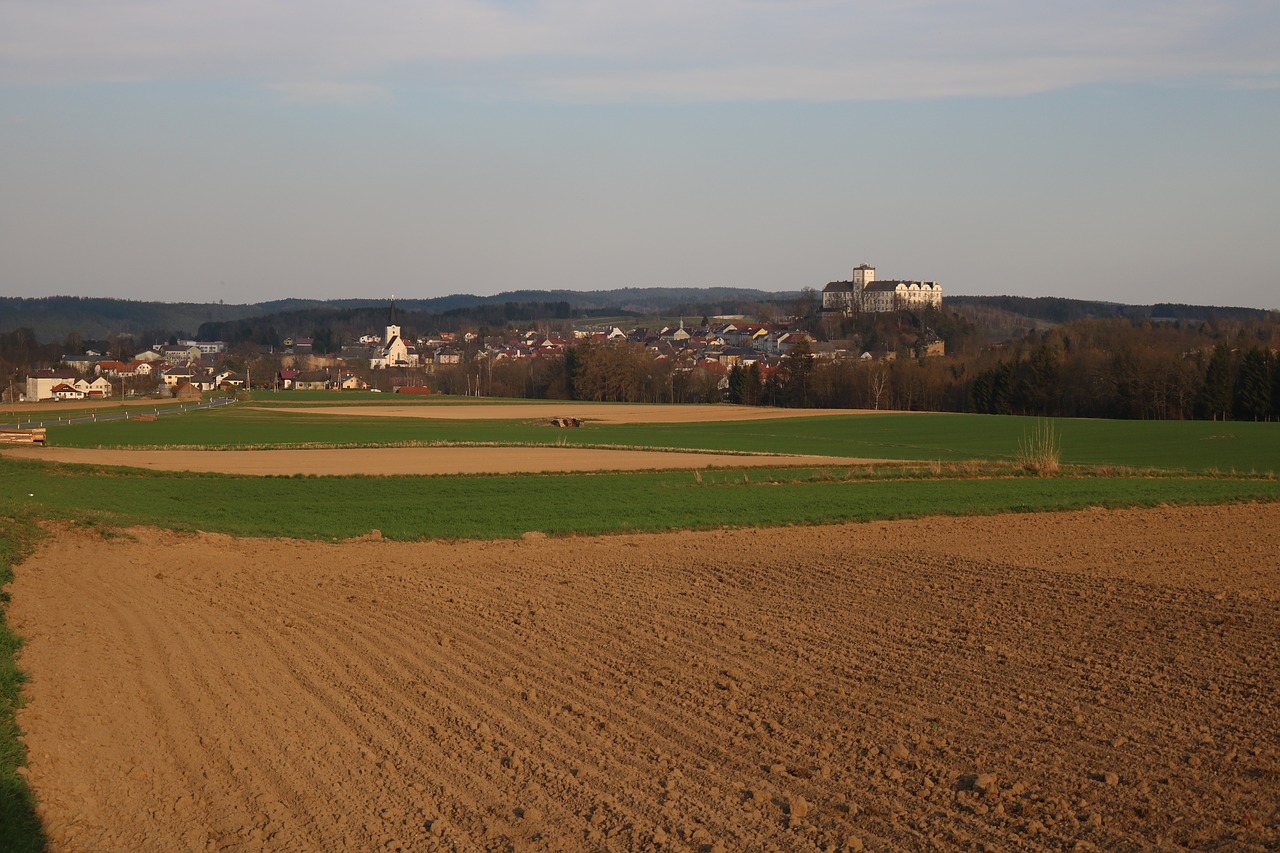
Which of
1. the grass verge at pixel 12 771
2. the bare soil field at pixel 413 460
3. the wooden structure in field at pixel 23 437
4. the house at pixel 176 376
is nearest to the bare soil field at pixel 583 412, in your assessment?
the bare soil field at pixel 413 460

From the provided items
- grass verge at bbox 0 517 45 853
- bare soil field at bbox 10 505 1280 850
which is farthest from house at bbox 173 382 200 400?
grass verge at bbox 0 517 45 853

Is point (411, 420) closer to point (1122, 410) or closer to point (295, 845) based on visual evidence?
point (1122, 410)

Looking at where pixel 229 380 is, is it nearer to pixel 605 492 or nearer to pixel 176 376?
pixel 176 376

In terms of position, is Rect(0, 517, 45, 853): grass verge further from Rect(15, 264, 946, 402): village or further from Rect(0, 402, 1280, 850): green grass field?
Rect(15, 264, 946, 402): village

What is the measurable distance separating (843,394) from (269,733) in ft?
329

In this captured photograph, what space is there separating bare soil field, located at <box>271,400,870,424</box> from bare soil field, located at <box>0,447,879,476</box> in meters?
28.4

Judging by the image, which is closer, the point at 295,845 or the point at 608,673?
the point at 295,845

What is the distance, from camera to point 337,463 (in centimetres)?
4625

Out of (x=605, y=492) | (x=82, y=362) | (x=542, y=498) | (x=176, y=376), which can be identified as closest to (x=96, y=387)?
(x=176, y=376)

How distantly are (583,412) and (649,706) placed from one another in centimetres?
8162

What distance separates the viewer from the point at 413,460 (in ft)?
155

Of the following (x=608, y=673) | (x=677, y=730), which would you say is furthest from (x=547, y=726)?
(x=608, y=673)

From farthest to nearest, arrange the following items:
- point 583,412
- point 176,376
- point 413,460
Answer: point 176,376 < point 583,412 < point 413,460

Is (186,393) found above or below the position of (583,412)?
above
